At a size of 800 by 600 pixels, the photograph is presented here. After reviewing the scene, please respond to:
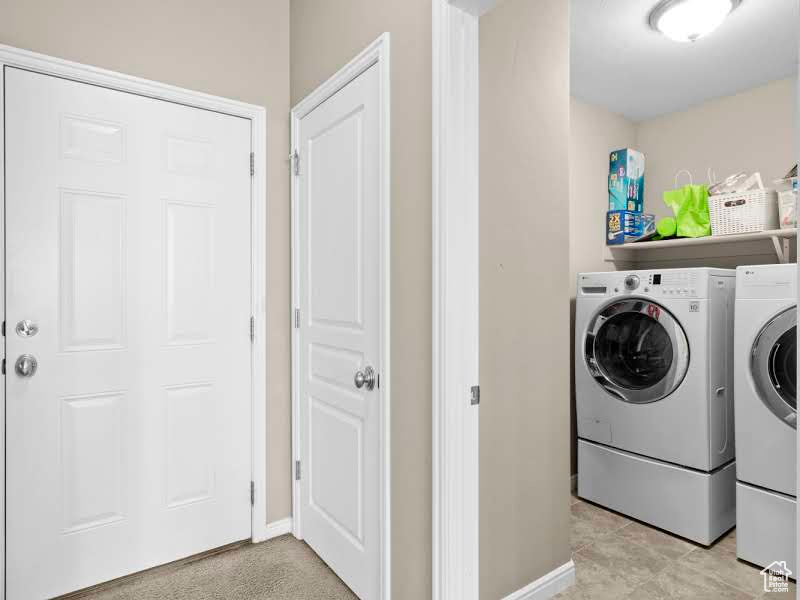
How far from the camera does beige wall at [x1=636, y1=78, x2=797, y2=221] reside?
2.73 m

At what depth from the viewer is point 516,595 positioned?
1.71 meters

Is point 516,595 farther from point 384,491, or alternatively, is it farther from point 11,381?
point 11,381

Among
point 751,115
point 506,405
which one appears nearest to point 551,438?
point 506,405

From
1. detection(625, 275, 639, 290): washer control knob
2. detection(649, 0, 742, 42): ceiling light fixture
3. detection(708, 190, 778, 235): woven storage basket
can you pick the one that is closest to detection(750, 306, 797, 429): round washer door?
detection(625, 275, 639, 290): washer control knob

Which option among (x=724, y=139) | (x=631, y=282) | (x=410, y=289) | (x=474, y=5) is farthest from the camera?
(x=724, y=139)

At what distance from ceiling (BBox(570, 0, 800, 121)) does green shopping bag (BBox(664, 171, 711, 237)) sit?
660mm

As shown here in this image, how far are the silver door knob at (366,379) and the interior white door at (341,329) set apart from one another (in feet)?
0.04

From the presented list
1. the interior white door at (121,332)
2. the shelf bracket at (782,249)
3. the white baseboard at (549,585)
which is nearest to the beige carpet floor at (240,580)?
the interior white door at (121,332)

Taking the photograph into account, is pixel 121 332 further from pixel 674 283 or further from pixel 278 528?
pixel 674 283

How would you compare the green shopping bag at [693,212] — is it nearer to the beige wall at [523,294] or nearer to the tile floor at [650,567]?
the beige wall at [523,294]

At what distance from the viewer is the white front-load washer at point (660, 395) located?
222 cm

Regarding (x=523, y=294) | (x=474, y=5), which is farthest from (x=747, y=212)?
(x=474, y=5)

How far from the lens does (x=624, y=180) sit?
3107mm

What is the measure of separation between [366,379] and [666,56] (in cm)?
236
